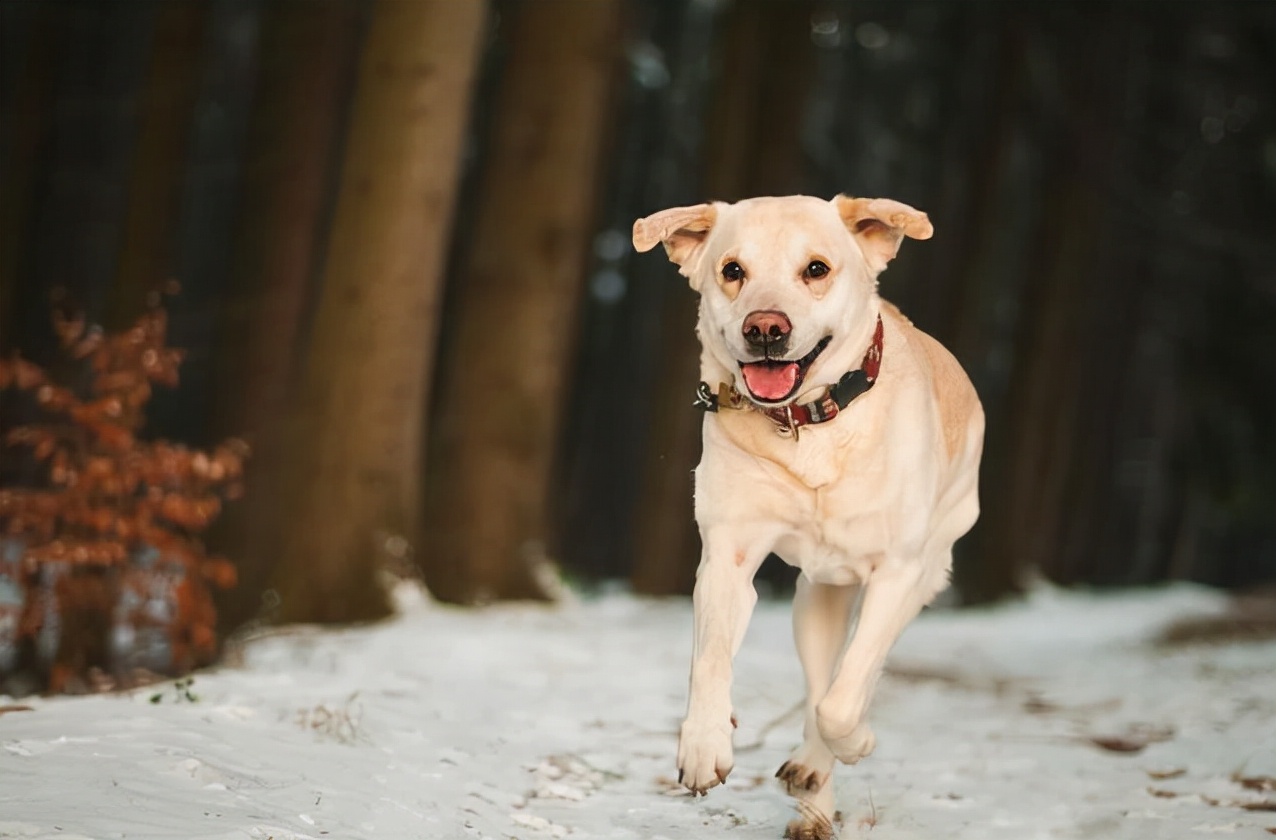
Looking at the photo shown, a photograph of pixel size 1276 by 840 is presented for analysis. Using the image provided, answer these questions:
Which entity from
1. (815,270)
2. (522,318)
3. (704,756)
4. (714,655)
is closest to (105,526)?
(714,655)

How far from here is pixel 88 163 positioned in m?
20.8

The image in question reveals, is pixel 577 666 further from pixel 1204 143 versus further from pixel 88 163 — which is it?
pixel 1204 143

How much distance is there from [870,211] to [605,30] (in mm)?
7518

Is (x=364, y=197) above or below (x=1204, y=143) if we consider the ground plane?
below

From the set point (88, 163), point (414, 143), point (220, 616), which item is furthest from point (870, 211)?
point (88, 163)

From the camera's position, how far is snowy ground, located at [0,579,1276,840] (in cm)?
479

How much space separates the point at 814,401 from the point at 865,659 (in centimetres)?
80

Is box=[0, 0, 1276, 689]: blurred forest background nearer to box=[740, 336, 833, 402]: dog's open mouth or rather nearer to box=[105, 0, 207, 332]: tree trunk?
box=[105, 0, 207, 332]: tree trunk

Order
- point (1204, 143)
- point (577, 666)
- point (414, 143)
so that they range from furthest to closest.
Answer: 1. point (1204, 143)
2. point (414, 143)
3. point (577, 666)


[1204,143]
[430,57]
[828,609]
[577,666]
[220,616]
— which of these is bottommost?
[220,616]

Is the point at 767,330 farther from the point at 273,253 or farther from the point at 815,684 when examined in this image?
the point at 273,253

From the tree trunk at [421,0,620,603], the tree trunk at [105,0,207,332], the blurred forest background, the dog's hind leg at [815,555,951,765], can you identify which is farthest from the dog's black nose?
the tree trunk at [105,0,207,332]

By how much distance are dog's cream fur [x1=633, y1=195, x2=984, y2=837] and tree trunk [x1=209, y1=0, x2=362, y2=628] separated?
8.75 m

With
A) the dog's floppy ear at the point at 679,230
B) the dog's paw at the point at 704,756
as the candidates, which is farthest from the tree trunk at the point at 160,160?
the dog's paw at the point at 704,756
